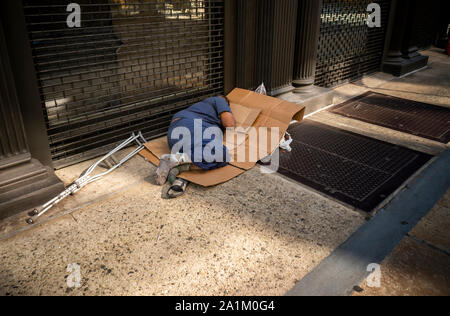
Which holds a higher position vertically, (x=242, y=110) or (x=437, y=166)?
(x=242, y=110)

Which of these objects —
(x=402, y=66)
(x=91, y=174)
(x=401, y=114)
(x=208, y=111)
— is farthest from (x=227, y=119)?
(x=402, y=66)

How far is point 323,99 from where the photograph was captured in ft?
17.1

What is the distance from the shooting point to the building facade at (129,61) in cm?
285

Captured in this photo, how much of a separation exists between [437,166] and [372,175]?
2.44 feet

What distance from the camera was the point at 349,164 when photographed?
11.9ft

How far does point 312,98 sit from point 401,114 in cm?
130

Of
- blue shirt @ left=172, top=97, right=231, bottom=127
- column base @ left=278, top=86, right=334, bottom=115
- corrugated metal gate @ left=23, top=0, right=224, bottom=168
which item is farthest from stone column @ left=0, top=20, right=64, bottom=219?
column base @ left=278, top=86, right=334, bottom=115

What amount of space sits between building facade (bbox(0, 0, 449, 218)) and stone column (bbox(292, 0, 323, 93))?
0.01 metres

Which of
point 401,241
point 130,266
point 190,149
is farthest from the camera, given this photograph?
point 190,149

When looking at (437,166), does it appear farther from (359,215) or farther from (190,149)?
(190,149)

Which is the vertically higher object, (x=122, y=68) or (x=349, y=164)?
(x=122, y=68)

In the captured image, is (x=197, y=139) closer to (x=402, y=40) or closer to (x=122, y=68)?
(x=122, y=68)
